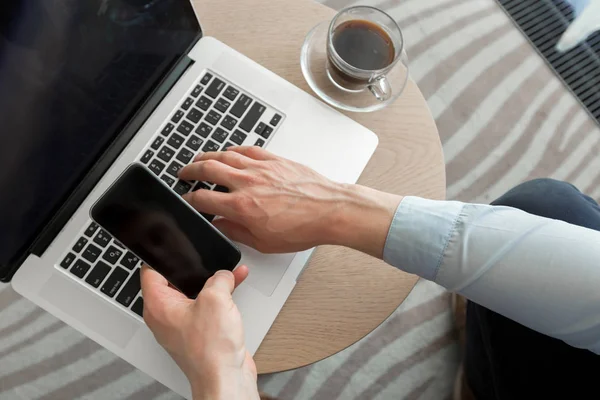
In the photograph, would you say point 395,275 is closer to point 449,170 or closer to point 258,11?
point 258,11

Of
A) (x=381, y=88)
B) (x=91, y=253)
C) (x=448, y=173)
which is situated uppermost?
(x=381, y=88)

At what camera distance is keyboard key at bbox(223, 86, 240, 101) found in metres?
0.73

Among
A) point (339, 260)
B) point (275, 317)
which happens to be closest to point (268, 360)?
point (275, 317)

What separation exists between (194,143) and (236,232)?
0.14 meters

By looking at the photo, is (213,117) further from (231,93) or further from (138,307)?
(138,307)

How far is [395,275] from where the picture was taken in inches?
28.3

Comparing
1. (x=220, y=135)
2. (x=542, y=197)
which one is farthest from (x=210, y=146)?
(x=542, y=197)

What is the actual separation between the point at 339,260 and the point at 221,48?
357mm

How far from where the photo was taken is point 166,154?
2.28ft

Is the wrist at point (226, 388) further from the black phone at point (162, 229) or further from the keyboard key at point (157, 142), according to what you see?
the keyboard key at point (157, 142)

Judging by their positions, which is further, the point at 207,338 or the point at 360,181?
the point at 360,181

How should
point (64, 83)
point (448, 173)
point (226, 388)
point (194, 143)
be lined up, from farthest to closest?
point (448, 173), point (194, 143), point (64, 83), point (226, 388)

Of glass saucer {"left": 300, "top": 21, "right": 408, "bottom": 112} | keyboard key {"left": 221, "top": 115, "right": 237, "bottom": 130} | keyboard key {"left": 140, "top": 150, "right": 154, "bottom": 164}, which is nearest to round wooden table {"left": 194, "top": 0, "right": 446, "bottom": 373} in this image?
glass saucer {"left": 300, "top": 21, "right": 408, "bottom": 112}

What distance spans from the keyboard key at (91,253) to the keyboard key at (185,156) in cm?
16
